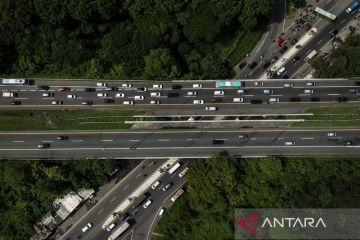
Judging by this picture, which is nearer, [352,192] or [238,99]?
[352,192]

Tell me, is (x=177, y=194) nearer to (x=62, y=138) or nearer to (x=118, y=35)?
(x=62, y=138)

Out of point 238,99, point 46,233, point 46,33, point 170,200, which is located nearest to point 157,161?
point 170,200

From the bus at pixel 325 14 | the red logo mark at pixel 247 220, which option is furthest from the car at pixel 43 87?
the bus at pixel 325 14

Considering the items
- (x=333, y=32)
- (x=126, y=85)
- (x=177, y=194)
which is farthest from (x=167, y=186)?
(x=333, y=32)

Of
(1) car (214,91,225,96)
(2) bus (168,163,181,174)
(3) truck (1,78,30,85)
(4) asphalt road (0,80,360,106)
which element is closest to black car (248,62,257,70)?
(4) asphalt road (0,80,360,106)

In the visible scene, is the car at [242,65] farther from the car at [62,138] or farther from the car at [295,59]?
the car at [62,138]

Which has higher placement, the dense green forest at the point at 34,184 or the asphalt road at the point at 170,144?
the asphalt road at the point at 170,144

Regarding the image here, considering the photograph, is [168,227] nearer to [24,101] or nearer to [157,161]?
[157,161]

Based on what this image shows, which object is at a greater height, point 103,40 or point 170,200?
point 103,40
